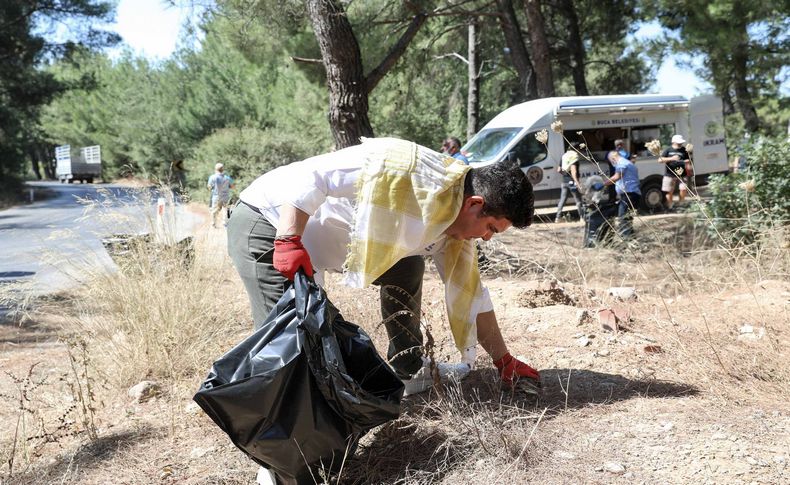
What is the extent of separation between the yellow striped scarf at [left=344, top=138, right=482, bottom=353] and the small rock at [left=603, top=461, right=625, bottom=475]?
40.4 inches

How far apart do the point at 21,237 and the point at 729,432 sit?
43.6 ft

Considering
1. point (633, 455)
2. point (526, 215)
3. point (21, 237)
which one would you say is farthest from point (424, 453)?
point (21, 237)

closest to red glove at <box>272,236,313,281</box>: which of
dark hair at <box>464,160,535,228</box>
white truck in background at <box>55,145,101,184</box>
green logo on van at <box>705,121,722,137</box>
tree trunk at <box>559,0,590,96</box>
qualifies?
dark hair at <box>464,160,535,228</box>

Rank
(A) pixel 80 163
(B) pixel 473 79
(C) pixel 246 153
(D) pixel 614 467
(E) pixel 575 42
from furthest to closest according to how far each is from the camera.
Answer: (A) pixel 80 163 < (C) pixel 246 153 < (E) pixel 575 42 < (B) pixel 473 79 < (D) pixel 614 467

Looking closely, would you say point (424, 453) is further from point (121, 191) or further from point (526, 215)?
point (121, 191)

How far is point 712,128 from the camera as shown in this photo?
1433 cm

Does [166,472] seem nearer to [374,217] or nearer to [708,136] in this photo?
[374,217]

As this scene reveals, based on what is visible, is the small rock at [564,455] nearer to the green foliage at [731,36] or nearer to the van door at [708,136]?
the green foliage at [731,36]

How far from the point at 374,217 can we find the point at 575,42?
14.9 meters

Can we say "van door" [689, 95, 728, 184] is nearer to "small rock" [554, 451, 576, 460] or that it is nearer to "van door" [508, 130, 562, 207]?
"van door" [508, 130, 562, 207]

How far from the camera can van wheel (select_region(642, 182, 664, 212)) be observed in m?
13.1

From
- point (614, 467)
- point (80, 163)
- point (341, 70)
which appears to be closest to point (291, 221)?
point (614, 467)

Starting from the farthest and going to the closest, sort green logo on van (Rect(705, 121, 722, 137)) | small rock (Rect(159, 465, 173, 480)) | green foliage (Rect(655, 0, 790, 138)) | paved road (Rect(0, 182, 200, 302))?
1. green logo on van (Rect(705, 121, 722, 137))
2. green foliage (Rect(655, 0, 790, 138))
3. paved road (Rect(0, 182, 200, 302))
4. small rock (Rect(159, 465, 173, 480))

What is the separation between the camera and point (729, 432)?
2.47 metres
